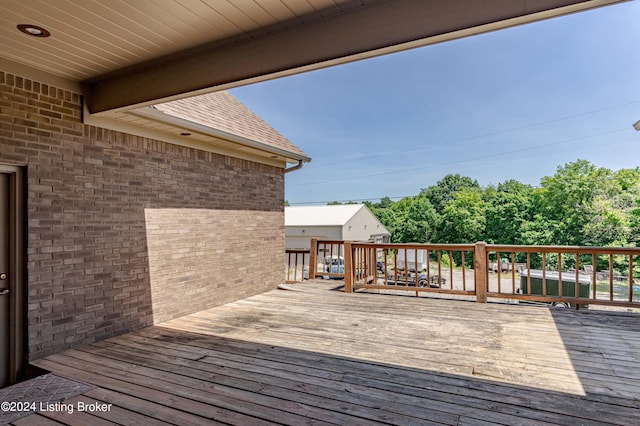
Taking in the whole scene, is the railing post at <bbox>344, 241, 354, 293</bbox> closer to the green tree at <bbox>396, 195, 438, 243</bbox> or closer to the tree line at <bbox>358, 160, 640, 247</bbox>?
the tree line at <bbox>358, 160, 640, 247</bbox>

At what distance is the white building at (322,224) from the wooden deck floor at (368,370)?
16.9m

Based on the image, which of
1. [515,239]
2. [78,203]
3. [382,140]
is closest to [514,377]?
[78,203]

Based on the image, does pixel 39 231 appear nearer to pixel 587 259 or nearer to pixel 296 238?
pixel 296 238

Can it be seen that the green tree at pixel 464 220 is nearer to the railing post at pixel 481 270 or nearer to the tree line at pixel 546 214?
the tree line at pixel 546 214

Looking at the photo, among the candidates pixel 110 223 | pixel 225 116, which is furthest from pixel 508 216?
pixel 110 223

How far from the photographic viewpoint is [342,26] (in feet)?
8.11

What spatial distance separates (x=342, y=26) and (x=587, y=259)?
38493 millimetres

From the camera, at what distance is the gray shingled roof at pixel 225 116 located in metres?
4.80

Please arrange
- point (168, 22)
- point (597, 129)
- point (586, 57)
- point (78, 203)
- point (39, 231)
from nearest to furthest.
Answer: point (168, 22) → point (39, 231) → point (78, 203) → point (586, 57) → point (597, 129)

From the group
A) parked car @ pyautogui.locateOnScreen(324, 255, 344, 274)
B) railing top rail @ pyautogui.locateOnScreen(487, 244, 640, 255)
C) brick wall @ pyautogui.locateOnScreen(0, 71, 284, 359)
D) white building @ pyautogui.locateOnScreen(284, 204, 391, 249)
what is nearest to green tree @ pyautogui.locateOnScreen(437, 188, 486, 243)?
white building @ pyautogui.locateOnScreen(284, 204, 391, 249)

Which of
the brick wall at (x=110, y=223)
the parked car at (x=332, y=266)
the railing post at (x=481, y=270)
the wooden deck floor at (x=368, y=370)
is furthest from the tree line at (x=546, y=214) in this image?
the brick wall at (x=110, y=223)

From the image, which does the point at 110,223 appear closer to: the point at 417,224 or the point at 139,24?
the point at 139,24

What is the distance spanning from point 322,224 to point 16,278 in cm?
2011

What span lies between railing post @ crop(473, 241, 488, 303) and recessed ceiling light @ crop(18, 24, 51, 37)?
19.5ft
